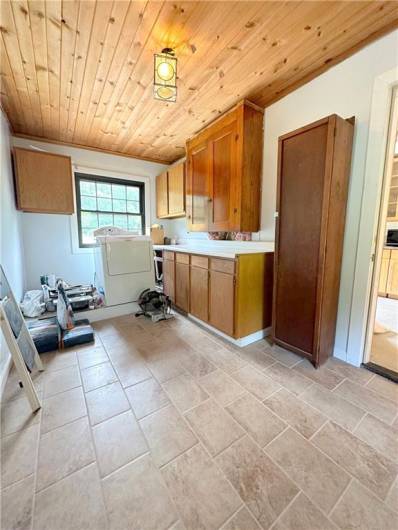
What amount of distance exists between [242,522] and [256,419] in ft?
1.66

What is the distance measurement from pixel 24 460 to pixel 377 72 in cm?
326

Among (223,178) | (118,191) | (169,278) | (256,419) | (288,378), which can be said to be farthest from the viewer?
(118,191)

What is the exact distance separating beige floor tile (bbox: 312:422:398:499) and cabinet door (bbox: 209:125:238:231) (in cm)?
189

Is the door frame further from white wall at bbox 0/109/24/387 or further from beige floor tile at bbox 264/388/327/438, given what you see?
white wall at bbox 0/109/24/387

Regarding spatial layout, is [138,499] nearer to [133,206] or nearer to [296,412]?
[296,412]

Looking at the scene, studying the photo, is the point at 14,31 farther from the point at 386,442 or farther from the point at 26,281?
the point at 386,442

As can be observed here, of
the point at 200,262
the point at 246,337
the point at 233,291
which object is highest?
the point at 200,262

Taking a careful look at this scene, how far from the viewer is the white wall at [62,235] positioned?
3219 mm

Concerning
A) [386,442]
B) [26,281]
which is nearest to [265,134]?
[386,442]

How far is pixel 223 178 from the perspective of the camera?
2562 millimetres

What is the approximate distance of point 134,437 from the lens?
3.98ft

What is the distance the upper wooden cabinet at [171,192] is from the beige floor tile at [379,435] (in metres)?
3.13

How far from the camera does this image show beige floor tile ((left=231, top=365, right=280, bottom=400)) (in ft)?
5.10

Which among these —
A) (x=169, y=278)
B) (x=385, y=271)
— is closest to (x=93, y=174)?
(x=169, y=278)
